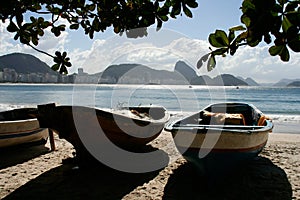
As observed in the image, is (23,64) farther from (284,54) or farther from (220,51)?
(284,54)

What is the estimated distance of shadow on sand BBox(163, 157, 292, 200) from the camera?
419 centimetres

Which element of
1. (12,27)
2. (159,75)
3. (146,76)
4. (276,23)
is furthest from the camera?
Answer: (146,76)

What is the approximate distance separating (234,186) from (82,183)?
2.51 meters

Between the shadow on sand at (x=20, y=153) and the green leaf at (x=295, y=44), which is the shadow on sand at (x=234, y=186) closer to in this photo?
the shadow on sand at (x=20, y=153)

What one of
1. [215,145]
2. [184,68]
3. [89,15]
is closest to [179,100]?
[184,68]

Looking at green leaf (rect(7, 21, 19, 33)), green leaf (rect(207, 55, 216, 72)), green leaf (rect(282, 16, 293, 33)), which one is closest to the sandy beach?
green leaf (rect(7, 21, 19, 33))

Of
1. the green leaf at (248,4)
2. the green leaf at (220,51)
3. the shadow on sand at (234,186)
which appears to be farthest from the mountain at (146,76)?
the green leaf at (248,4)

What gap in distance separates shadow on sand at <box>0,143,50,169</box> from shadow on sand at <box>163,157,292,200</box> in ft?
10.8

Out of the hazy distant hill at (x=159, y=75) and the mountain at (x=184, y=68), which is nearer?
the mountain at (x=184, y=68)

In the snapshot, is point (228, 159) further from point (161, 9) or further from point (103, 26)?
point (161, 9)

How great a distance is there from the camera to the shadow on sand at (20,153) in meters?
5.87

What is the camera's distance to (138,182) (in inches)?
189

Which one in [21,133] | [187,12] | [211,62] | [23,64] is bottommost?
[21,133]

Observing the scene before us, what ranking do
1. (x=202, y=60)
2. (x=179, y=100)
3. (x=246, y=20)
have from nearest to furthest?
(x=246, y=20), (x=202, y=60), (x=179, y=100)
